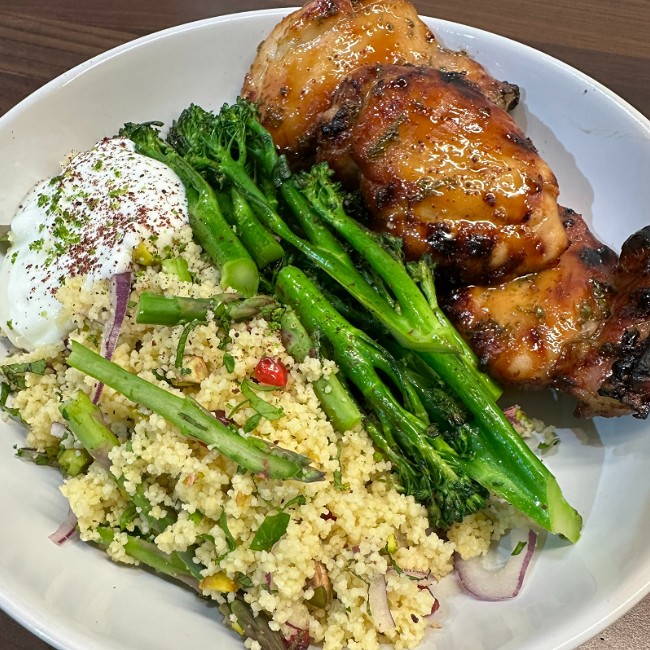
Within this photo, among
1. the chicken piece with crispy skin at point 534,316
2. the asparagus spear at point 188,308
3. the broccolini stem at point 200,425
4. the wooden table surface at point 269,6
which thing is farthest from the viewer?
the wooden table surface at point 269,6

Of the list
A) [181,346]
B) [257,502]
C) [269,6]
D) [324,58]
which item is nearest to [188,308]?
[181,346]

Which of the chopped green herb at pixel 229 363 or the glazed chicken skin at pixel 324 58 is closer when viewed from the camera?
the chopped green herb at pixel 229 363

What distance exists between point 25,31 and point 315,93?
2.16 meters

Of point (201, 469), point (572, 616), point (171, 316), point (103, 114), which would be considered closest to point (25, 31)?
point (103, 114)

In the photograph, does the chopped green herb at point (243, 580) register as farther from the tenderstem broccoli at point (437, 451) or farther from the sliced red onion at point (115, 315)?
the sliced red onion at point (115, 315)

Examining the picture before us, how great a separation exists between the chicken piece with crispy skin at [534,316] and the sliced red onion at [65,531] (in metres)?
1.37

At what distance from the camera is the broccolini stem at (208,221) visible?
2053mm

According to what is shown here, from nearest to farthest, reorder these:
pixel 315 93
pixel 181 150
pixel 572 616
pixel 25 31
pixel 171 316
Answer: pixel 572 616
pixel 171 316
pixel 315 93
pixel 181 150
pixel 25 31

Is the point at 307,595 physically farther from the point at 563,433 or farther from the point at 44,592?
the point at 563,433

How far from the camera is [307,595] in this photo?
169 centimetres

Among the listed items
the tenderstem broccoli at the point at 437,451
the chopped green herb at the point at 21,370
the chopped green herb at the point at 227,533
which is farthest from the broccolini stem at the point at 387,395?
the chopped green herb at the point at 21,370

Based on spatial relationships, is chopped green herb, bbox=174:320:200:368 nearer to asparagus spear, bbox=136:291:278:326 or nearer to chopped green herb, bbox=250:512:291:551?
asparagus spear, bbox=136:291:278:326

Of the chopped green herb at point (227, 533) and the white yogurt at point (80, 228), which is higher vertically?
the white yogurt at point (80, 228)

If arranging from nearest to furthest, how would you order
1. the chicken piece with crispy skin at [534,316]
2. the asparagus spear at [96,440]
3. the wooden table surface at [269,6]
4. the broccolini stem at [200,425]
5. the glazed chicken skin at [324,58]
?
the broccolini stem at [200,425] < the asparagus spear at [96,440] < the chicken piece with crispy skin at [534,316] < the glazed chicken skin at [324,58] < the wooden table surface at [269,6]
